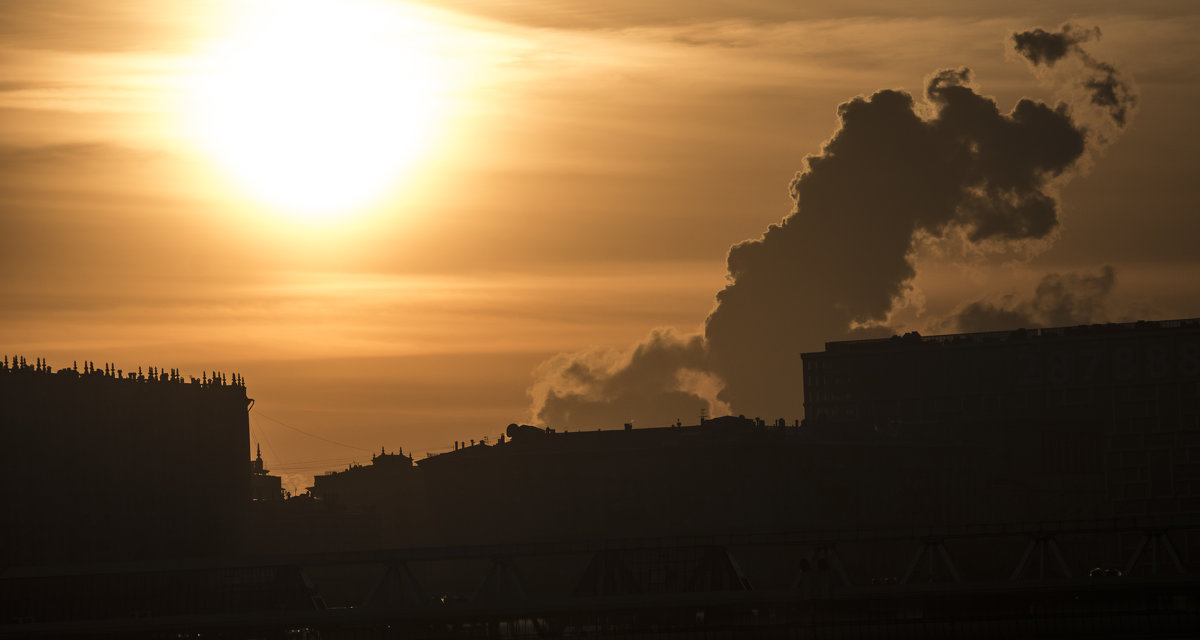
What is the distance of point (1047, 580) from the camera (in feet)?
458

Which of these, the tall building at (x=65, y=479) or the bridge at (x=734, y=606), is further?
the tall building at (x=65, y=479)

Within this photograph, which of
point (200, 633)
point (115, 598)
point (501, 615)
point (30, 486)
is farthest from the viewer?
point (30, 486)

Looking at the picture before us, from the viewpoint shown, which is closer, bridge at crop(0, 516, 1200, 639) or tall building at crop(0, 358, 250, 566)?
bridge at crop(0, 516, 1200, 639)

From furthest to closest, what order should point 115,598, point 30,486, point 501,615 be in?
point 30,486
point 115,598
point 501,615

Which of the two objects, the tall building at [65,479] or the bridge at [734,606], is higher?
the tall building at [65,479]

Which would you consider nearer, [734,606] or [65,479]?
[734,606]

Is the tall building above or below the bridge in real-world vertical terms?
above

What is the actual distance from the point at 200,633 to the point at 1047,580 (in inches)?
2450

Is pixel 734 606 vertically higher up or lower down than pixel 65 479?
lower down

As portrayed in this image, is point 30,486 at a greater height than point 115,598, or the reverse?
point 30,486

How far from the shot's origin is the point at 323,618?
139 meters

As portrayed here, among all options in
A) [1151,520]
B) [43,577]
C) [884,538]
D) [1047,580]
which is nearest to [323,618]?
[43,577]

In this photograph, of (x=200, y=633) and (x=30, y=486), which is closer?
(x=200, y=633)

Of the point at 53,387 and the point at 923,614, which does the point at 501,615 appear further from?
the point at 53,387
